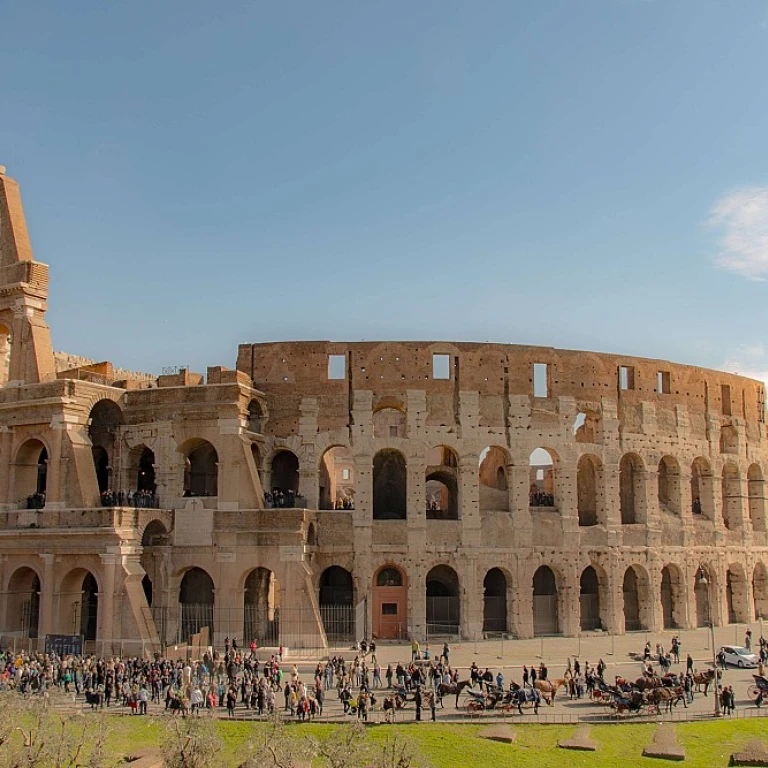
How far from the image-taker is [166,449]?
34.4 metres

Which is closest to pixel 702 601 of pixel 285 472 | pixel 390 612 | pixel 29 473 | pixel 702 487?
pixel 702 487

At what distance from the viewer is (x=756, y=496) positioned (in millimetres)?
44875

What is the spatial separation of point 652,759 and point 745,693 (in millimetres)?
7449

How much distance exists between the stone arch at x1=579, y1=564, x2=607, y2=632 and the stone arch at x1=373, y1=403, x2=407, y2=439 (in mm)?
9419

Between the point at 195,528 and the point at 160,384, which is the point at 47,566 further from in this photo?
the point at 160,384

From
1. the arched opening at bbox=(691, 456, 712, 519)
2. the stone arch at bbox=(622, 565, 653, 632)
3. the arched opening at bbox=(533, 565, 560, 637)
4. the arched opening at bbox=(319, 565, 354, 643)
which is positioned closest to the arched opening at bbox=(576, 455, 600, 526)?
the stone arch at bbox=(622, 565, 653, 632)

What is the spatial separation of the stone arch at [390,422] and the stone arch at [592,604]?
9.42 metres

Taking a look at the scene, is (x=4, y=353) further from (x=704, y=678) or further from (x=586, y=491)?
(x=704, y=678)

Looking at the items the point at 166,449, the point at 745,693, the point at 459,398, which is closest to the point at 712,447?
the point at 459,398

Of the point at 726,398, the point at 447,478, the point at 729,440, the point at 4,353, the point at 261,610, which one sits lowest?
the point at 261,610

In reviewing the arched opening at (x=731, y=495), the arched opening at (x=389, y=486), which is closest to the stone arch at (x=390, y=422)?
the arched opening at (x=389, y=486)

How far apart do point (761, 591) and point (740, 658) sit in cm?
1504

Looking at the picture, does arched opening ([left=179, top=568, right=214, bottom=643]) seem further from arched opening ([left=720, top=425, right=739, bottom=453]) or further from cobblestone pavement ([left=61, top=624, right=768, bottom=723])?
arched opening ([left=720, top=425, right=739, bottom=453])

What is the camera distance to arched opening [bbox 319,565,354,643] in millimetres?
34188
